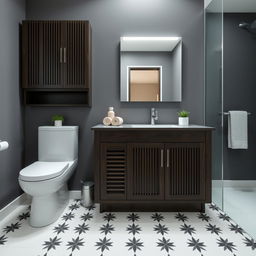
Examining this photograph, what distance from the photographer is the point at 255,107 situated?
259 cm

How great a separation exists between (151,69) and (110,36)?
629 millimetres

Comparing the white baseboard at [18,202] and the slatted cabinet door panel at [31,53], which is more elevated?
the slatted cabinet door panel at [31,53]

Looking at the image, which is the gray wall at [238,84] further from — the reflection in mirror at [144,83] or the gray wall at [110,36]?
the reflection in mirror at [144,83]

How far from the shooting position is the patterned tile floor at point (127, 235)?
1.51 m

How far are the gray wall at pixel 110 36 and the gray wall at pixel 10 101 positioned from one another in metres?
0.22

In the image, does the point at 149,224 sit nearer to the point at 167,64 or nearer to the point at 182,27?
the point at 167,64

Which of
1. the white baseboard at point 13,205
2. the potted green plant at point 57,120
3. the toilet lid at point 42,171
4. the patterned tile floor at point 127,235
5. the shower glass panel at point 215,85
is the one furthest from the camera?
the potted green plant at point 57,120

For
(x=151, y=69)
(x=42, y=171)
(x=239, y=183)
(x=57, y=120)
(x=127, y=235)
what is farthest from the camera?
(x=239, y=183)

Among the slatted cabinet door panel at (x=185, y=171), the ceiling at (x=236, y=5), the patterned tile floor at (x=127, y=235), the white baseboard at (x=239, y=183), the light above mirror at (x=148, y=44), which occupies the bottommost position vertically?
the patterned tile floor at (x=127, y=235)

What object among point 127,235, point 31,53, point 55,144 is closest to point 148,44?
point 31,53

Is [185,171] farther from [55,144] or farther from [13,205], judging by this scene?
[13,205]

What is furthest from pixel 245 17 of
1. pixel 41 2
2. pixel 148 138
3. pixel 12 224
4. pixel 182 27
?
pixel 12 224

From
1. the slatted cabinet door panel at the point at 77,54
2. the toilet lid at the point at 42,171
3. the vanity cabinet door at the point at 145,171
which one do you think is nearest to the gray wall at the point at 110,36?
the slatted cabinet door panel at the point at 77,54

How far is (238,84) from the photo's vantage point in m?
2.69
